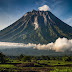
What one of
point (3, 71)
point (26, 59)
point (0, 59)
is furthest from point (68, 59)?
point (3, 71)

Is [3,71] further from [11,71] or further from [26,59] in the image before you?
[26,59]

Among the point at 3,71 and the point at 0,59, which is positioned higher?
the point at 0,59

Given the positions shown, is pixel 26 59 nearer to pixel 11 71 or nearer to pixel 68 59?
pixel 68 59

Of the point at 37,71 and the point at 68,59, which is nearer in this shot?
the point at 37,71

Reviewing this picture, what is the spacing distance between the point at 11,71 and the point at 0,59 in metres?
35.6

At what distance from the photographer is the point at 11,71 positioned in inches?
2557

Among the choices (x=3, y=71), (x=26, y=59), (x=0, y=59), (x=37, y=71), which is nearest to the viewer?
(x=3, y=71)

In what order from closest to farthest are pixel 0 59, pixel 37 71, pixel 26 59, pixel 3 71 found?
pixel 3 71 < pixel 37 71 < pixel 0 59 < pixel 26 59

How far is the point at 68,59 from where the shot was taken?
395 feet

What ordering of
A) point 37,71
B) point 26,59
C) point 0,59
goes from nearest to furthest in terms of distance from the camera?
point 37,71
point 0,59
point 26,59

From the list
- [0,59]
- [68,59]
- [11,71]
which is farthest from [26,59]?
[11,71]

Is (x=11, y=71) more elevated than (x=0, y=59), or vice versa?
(x=0, y=59)

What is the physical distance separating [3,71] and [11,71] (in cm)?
452

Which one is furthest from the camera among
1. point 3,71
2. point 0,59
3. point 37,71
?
point 0,59
